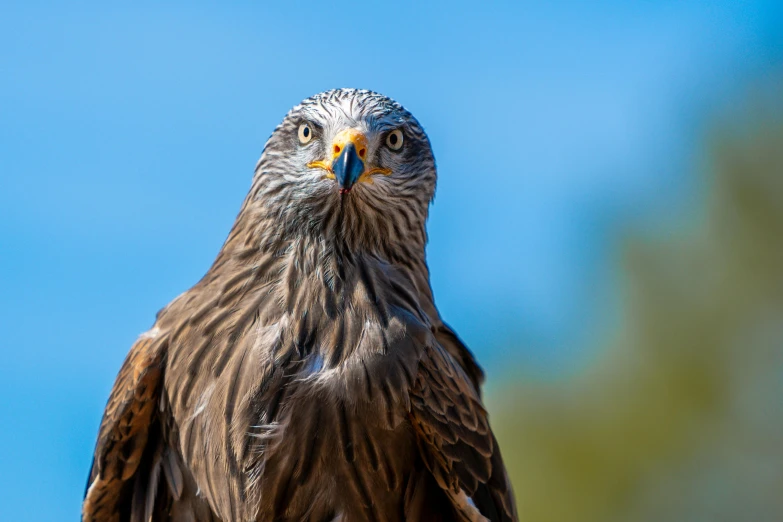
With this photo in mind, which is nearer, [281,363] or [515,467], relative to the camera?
[281,363]

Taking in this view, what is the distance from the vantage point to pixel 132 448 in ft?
16.9

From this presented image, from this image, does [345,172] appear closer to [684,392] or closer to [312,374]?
[312,374]

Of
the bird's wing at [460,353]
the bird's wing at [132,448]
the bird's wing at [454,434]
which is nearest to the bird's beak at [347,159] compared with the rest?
the bird's wing at [454,434]

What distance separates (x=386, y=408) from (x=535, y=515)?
11.4 meters

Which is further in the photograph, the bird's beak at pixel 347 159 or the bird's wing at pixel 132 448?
the bird's wing at pixel 132 448

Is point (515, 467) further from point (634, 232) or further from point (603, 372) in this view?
point (634, 232)

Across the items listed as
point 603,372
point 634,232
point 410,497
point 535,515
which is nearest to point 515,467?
point 535,515

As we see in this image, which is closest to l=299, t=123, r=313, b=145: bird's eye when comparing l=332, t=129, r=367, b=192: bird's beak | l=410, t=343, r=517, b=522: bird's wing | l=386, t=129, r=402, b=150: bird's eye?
l=332, t=129, r=367, b=192: bird's beak

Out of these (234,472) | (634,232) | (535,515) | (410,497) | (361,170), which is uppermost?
(634,232)

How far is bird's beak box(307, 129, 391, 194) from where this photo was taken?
4824 millimetres

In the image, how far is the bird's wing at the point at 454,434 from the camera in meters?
4.92

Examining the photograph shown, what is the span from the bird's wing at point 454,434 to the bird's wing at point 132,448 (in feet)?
4.01

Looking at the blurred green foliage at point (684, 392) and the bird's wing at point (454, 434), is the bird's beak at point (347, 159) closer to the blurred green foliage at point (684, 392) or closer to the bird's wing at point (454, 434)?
the bird's wing at point (454, 434)

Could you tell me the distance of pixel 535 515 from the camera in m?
15.6
